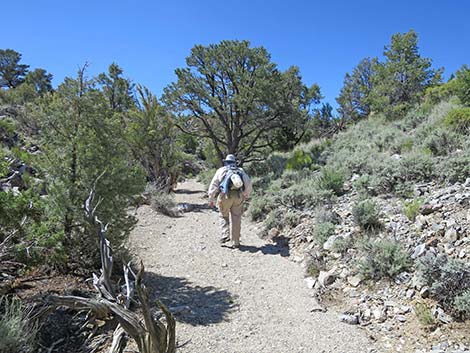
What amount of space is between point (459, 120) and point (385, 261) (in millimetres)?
6072

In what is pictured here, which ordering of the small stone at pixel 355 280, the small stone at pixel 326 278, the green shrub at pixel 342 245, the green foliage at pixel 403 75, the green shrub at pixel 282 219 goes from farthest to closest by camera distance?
the green foliage at pixel 403 75 → the green shrub at pixel 282 219 → the green shrub at pixel 342 245 → the small stone at pixel 326 278 → the small stone at pixel 355 280

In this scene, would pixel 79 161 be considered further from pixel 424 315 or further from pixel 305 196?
pixel 305 196


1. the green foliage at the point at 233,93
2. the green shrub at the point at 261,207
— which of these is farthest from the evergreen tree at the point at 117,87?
the green shrub at the point at 261,207

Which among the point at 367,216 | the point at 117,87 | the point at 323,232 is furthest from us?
the point at 117,87

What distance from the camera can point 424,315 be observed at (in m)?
3.36

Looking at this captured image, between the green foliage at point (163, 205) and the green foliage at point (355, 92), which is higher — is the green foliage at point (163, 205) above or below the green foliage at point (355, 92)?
below

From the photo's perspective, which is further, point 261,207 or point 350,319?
point 261,207

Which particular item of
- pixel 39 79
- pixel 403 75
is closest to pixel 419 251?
pixel 403 75

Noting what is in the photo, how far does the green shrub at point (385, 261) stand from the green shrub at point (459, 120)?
536 centimetres

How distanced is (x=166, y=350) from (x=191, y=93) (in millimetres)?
12634

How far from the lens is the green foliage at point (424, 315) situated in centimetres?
332

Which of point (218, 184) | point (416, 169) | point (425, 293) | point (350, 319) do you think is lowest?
point (350, 319)

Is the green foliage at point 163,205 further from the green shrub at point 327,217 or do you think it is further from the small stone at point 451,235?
the small stone at point 451,235

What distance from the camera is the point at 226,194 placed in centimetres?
661
